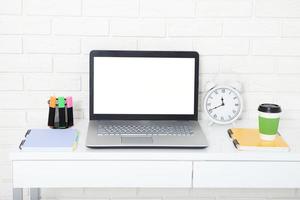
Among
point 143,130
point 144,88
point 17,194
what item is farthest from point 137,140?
point 17,194

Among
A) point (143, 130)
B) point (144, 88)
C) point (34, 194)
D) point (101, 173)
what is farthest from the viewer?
point (34, 194)

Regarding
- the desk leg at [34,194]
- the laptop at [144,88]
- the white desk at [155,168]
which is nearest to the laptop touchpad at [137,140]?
the white desk at [155,168]

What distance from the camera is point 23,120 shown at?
222cm

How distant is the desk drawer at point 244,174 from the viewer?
1.81 metres

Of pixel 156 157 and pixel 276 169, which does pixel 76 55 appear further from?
pixel 276 169

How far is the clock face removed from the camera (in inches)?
83.5

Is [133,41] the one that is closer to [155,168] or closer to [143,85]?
[143,85]

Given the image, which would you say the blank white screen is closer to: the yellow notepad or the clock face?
the clock face

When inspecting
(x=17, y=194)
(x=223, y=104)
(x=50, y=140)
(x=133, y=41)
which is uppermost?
(x=133, y=41)

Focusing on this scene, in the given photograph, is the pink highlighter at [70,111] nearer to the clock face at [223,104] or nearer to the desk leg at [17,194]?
the desk leg at [17,194]

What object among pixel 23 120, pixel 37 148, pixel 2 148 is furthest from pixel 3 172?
pixel 37 148

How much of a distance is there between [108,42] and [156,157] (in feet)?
1.87

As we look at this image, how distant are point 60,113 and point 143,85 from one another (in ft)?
1.09

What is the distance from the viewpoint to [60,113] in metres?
2.02
